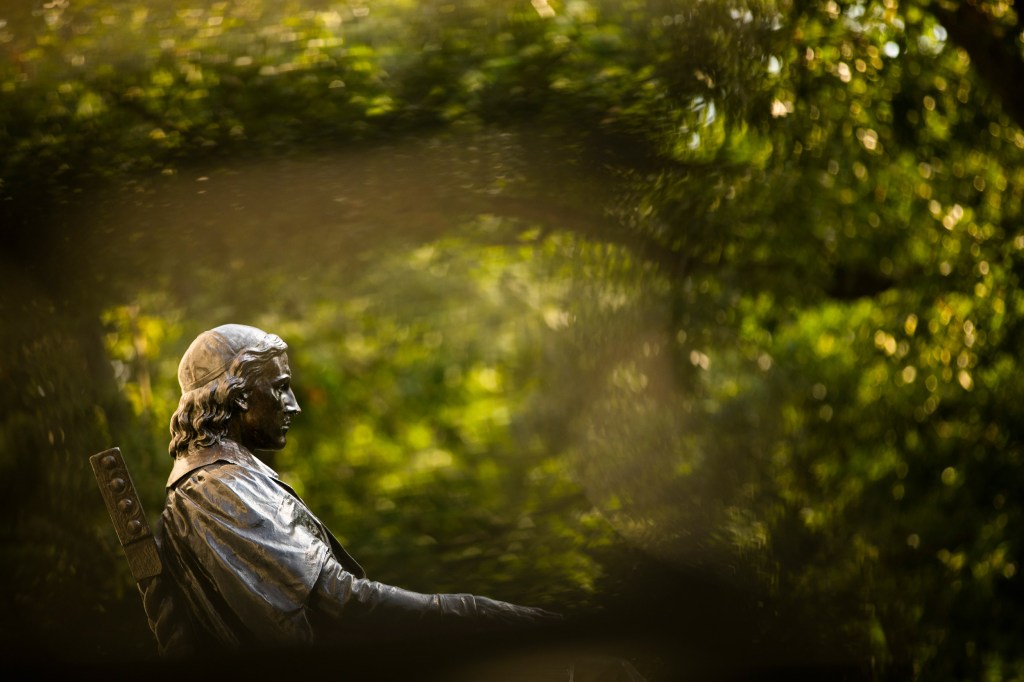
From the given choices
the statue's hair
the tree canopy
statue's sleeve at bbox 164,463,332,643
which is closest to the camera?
statue's sleeve at bbox 164,463,332,643

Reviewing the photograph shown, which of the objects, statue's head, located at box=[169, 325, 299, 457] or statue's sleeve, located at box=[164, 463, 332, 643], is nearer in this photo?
statue's sleeve, located at box=[164, 463, 332, 643]

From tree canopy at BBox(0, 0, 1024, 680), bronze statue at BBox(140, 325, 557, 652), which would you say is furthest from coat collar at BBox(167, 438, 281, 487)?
tree canopy at BBox(0, 0, 1024, 680)

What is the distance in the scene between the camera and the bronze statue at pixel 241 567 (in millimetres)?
2279

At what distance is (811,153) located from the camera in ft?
11.9

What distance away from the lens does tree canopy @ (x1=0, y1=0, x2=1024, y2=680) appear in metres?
3.45

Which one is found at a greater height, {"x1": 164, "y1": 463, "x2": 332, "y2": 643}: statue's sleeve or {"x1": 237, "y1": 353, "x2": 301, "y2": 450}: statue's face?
{"x1": 237, "y1": 353, "x2": 301, "y2": 450}: statue's face

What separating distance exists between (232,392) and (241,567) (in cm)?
35

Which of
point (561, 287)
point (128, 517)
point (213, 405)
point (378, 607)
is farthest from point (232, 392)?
point (561, 287)

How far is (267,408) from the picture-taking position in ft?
7.98

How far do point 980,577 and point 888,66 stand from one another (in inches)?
60.0

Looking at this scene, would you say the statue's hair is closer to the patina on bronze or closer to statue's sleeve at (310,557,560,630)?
the patina on bronze

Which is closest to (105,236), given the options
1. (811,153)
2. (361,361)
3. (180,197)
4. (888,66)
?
(180,197)

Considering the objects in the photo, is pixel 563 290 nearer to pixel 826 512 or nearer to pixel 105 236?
pixel 826 512

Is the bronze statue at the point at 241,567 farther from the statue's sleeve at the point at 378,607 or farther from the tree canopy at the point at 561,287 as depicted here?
the tree canopy at the point at 561,287
